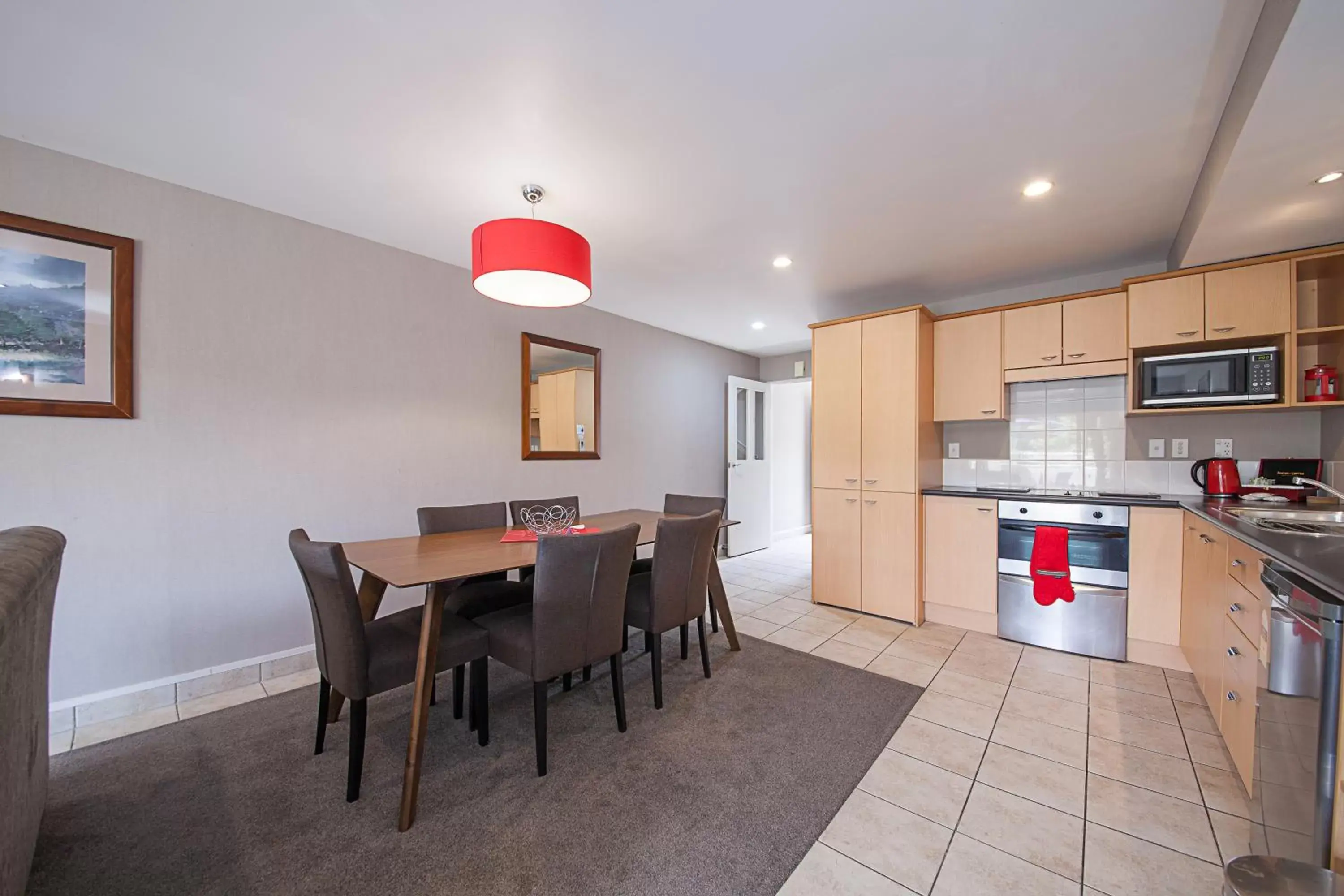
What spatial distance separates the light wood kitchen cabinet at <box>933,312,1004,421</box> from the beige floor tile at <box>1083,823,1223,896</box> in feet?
8.29

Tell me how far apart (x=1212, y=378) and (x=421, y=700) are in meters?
4.07

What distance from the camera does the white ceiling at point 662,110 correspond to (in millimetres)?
1455

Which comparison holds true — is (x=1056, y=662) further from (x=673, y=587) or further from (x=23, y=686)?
(x=23, y=686)

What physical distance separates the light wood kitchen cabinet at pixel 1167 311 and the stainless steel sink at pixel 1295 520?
1005 millimetres

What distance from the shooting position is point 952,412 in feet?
11.7

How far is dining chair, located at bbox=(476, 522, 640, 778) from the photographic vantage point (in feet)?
5.98

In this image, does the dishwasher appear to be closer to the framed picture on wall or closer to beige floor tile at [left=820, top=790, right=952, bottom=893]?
beige floor tile at [left=820, top=790, right=952, bottom=893]

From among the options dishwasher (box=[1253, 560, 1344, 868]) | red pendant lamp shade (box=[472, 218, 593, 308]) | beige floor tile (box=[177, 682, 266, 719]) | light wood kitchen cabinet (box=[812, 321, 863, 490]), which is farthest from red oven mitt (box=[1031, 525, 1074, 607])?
beige floor tile (box=[177, 682, 266, 719])

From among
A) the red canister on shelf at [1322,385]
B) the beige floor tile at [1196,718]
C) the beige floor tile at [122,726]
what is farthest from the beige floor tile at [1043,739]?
the beige floor tile at [122,726]

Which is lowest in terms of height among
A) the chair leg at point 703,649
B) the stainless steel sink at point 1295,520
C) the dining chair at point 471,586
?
the chair leg at point 703,649

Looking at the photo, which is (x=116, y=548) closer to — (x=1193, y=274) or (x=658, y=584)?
(x=658, y=584)

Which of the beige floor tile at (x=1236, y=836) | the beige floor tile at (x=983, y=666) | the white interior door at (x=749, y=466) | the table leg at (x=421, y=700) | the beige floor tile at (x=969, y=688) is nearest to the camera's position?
the beige floor tile at (x=1236, y=836)

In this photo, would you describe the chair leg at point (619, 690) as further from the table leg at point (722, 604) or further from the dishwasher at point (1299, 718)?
the dishwasher at point (1299, 718)

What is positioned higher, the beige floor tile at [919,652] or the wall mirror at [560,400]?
the wall mirror at [560,400]
